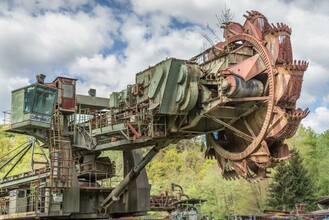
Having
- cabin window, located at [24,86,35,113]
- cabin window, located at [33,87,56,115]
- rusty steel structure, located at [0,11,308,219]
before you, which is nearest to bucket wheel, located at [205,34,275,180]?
rusty steel structure, located at [0,11,308,219]

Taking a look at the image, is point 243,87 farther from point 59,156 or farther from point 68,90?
point 68,90

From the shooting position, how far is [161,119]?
666 inches

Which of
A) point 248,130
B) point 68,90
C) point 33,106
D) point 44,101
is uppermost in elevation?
point 68,90

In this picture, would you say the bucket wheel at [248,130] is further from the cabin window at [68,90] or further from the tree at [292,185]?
the tree at [292,185]

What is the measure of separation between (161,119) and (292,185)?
24.9 meters

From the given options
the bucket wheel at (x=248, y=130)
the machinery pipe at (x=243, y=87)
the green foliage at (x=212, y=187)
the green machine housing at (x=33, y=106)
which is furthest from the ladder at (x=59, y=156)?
the green foliage at (x=212, y=187)

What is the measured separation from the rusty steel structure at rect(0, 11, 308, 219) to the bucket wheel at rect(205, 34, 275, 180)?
36 millimetres

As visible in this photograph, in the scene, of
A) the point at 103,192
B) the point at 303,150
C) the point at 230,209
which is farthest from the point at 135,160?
the point at 303,150

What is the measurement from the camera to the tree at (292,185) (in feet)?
126

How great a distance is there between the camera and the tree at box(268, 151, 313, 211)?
38344 millimetres

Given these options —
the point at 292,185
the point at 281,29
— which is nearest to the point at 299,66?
the point at 281,29

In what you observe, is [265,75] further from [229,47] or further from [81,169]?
[81,169]

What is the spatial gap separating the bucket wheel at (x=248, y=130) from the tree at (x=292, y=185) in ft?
71.4

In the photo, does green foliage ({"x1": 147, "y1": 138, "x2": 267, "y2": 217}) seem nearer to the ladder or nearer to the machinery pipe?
the ladder
